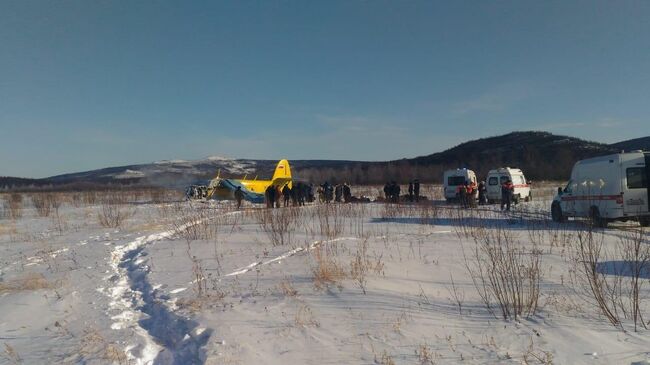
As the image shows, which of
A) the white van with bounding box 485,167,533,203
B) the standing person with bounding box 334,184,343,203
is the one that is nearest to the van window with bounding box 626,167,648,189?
the white van with bounding box 485,167,533,203

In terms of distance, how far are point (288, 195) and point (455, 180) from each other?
36.2ft

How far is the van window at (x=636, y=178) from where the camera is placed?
43.6 feet

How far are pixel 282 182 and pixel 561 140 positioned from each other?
9821 centimetres

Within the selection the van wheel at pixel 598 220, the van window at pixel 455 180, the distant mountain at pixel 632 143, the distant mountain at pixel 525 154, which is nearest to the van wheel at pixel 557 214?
the van wheel at pixel 598 220

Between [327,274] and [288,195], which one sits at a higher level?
[288,195]

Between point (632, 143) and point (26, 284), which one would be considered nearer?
point (26, 284)

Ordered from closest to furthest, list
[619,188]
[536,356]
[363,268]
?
1. [536,356]
2. [363,268]
3. [619,188]

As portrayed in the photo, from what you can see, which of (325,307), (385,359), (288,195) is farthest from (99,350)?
(288,195)

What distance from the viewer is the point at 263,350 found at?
12.8 feet

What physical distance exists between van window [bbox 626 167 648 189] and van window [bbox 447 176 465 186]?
45.3ft

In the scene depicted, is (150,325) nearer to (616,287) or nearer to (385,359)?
(385,359)

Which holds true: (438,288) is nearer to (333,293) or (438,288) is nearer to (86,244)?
(333,293)

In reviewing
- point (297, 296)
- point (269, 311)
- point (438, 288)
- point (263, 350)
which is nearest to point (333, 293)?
point (297, 296)

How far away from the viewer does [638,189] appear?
13.3 m
